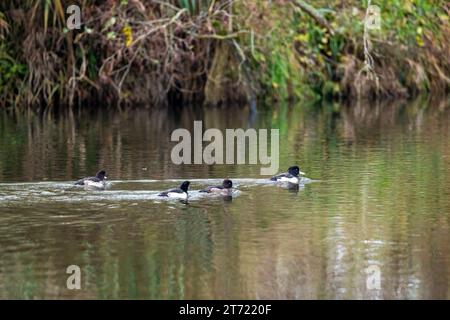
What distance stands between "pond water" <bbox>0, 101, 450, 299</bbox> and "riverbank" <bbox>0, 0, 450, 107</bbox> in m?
7.60

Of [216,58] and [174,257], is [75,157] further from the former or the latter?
[216,58]

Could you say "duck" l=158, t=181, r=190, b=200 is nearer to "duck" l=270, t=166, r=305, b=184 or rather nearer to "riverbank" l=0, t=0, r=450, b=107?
"duck" l=270, t=166, r=305, b=184

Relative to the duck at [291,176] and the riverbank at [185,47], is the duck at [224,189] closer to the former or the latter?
the duck at [291,176]

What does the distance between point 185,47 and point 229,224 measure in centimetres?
1890

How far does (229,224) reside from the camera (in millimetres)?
14398

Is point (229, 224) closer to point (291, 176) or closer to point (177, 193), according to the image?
point (177, 193)

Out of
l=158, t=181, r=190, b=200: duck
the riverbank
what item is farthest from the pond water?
the riverbank

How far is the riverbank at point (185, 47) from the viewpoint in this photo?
31.9 m

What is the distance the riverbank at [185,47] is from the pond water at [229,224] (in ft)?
24.9

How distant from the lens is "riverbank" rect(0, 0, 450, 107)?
31.9 meters

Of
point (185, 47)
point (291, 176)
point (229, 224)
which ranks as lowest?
point (229, 224)

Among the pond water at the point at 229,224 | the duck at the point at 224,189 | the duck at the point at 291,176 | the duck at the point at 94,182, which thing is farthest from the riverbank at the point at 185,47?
the duck at the point at 94,182

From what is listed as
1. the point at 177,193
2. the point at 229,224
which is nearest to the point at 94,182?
the point at 177,193
